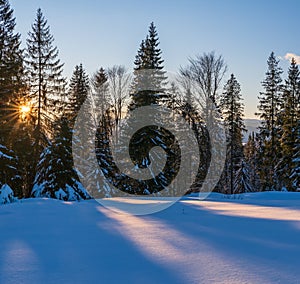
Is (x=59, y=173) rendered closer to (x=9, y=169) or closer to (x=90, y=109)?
(x=9, y=169)

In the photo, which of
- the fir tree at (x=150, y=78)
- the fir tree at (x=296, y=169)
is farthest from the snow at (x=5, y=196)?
the fir tree at (x=296, y=169)

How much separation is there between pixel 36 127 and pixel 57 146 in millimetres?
4766

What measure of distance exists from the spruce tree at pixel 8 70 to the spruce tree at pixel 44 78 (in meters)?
1.56

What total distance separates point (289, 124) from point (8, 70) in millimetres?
21437

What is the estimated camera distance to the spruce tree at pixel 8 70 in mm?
17047

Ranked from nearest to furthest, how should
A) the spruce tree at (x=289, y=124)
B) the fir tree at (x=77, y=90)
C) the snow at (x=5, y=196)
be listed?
the snow at (x=5, y=196), the spruce tree at (x=289, y=124), the fir tree at (x=77, y=90)

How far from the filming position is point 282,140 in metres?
26.2

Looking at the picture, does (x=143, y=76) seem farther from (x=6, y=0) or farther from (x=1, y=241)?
(x=1, y=241)

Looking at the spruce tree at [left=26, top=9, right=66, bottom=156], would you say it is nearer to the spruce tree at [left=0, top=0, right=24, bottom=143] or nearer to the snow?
the spruce tree at [left=0, top=0, right=24, bottom=143]

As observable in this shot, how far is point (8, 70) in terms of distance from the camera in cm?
1736

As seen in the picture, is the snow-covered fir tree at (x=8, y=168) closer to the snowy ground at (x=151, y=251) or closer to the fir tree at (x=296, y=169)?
the snowy ground at (x=151, y=251)

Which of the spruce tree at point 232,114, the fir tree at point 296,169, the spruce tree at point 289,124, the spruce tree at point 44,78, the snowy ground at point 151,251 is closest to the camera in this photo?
the snowy ground at point 151,251

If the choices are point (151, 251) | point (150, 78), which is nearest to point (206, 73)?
point (150, 78)

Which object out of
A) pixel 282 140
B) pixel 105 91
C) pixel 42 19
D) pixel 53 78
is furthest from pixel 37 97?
pixel 282 140
